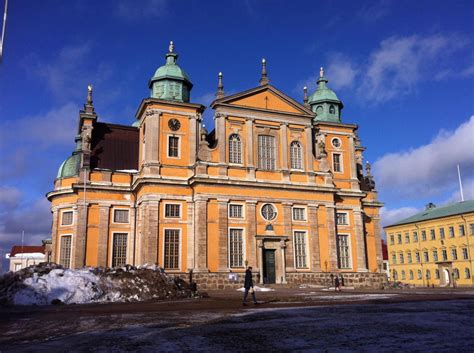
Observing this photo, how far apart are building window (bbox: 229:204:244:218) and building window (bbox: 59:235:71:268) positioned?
1352 cm

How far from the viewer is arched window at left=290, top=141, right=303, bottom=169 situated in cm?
4006

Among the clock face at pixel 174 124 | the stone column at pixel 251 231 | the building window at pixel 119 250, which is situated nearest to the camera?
the stone column at pixel 251 231

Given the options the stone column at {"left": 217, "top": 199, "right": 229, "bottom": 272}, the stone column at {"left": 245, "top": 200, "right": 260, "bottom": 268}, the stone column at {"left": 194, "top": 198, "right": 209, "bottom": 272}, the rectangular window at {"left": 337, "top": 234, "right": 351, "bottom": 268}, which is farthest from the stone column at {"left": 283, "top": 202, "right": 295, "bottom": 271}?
the stone column at {"left": 194, "top": 198, "right": 209, "bottom": 272}

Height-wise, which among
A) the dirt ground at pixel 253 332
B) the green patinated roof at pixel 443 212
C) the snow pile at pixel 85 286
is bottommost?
the dirt ground at pixel 253 332

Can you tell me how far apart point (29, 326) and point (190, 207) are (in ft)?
79.4

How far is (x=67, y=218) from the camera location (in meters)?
38.4

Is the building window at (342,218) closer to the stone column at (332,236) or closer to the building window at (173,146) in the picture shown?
the stone column at (332,236)

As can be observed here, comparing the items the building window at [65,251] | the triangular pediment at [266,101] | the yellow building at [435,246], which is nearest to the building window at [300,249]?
the triangular pediment at [266,101]

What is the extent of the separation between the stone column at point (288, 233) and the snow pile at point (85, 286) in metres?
12.7

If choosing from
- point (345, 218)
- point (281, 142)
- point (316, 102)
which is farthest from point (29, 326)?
point (316, 102)

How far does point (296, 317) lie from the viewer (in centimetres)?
1251

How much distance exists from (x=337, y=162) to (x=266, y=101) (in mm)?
10149

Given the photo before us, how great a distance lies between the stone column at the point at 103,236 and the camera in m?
36.3

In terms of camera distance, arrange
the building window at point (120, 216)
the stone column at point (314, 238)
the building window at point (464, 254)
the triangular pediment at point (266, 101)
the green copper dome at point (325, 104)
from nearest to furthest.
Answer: the stone column at point (314, 238), the building window at point (120, 216), the triangular pediment at point (266, 101), the green copper dome at point (325, 104), the building window at point (464, 254)
